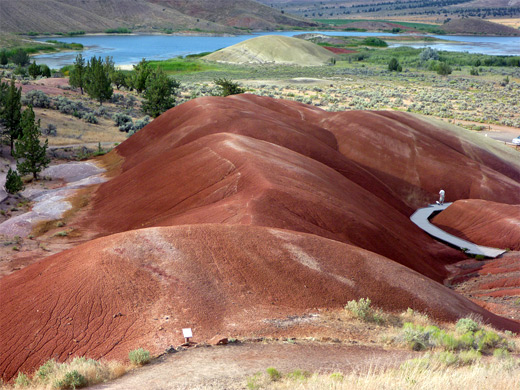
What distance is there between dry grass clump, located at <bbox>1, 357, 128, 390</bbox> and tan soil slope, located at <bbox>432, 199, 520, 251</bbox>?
19683 millimetres

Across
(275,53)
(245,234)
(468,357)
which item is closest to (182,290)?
(245,234)

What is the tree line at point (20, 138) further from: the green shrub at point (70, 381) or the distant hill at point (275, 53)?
the distant hill at point (275, 53)

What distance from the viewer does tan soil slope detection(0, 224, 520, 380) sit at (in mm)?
10383

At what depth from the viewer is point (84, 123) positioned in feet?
153

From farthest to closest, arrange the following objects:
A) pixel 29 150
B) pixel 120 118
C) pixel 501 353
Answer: pixel 120 118
pixel 29 150
pixel 501 353

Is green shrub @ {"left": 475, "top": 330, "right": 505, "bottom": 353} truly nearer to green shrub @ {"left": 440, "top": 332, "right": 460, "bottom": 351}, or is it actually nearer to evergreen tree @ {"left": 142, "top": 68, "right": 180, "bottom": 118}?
green shrub @ {"left": 440, "top": 332, "right": 460, "bottom": 351}

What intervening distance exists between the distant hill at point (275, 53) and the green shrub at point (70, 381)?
108115 mm

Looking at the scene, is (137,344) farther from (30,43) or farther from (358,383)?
(30,43)

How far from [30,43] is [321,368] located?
412 ft

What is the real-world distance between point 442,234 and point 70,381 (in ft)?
68.6

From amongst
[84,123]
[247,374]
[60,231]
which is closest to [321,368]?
[247,374]

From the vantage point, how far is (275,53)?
117 meters

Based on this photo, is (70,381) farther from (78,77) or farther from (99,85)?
(78,77)

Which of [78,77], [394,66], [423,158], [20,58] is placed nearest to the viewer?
[423,158]
